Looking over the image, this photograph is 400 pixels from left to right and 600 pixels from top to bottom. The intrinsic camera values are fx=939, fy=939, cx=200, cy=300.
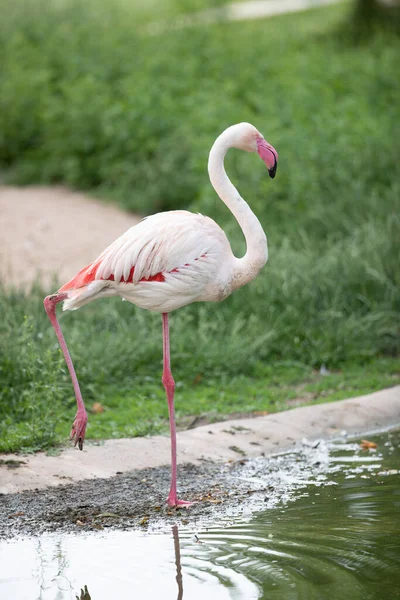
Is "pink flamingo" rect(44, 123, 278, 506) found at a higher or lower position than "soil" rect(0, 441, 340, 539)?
higher

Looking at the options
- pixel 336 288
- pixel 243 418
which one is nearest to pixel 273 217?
pixel 336 288

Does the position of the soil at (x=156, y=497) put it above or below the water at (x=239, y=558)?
below

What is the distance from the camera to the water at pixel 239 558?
3697 millimetres

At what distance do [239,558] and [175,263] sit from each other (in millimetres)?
1644

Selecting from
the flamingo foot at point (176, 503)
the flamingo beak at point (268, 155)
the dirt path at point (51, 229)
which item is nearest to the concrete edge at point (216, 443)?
the flamingo foot at point (176, 503)

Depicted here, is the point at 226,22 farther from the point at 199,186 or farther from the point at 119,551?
the point at 119,551

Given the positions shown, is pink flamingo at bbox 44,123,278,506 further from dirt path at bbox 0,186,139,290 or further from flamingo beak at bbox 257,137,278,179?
dirt path at bbox 0,186,139,290

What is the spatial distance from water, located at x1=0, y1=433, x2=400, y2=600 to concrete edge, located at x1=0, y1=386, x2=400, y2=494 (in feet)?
2.92

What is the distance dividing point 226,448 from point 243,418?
0.88 m

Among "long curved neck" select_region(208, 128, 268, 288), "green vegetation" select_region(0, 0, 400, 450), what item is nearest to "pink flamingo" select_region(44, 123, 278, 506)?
"long curved neck" select_region(208, 128, 268, 288)

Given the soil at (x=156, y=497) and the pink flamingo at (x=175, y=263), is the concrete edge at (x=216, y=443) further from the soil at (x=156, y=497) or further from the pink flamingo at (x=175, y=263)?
the pink flamingo at (x=175, y=263)

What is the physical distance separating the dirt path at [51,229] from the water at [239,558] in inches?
217

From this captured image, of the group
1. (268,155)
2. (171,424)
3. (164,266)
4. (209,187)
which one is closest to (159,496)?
(171,424)

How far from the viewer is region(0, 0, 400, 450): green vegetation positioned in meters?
7.28
